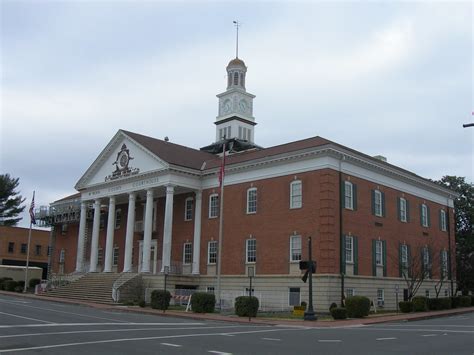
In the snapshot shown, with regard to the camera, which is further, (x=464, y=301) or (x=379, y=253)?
(x=464, y=301)

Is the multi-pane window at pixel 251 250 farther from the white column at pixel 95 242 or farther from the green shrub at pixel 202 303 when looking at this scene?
the white column at pixel 95 242

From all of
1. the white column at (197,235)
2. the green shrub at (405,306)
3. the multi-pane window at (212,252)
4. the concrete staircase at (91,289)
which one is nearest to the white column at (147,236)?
the concrete staircase at (91,289)

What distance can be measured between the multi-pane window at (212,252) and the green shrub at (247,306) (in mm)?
11513

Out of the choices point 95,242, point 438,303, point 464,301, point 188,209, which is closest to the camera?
point 438,303

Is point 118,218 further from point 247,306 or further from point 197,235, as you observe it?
point 247,306

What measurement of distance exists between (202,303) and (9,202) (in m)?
52.4

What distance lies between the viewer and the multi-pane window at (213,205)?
1701 inches

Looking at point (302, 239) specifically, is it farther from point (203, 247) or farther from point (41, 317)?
point (41, 317)

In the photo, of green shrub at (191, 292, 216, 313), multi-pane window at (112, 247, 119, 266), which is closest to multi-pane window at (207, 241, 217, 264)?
green shrub at (191, 292, 216, 313)

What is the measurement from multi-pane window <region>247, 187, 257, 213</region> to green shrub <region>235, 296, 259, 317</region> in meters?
10.4

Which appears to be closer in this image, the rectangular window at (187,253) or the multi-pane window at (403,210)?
the multi-pane window at (403,210)

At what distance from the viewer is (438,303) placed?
128 feet

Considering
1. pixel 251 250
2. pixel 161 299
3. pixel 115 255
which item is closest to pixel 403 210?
pixel 251 250

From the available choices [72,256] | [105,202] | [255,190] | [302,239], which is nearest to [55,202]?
[72,256]
